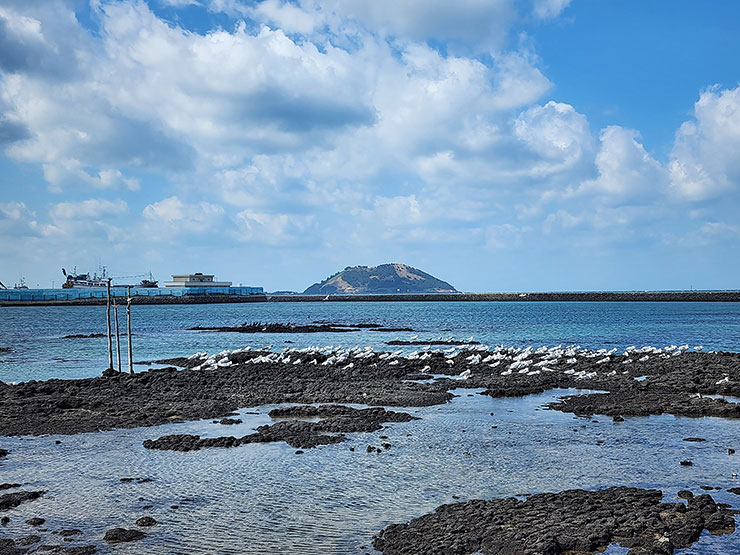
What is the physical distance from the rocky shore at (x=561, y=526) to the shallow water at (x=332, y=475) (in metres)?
0.39

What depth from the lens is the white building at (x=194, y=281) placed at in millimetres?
161250

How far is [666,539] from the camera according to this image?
880cm

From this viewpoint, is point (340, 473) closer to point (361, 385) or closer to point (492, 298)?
point (361, 385)

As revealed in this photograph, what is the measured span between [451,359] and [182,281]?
140910 mm

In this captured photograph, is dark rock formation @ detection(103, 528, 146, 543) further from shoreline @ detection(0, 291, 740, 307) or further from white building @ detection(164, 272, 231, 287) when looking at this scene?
white building @ detection(164, 272, 231, 287)

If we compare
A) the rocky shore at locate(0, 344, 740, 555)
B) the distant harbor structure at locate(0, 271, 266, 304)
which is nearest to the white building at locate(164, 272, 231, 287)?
the distant harbor structure at locate(0, 271, 266, 304)

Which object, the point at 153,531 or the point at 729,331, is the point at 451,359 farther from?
the point at 729,331

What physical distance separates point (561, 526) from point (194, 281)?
161 metres

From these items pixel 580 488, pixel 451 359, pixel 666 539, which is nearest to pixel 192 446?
pixel 580 488

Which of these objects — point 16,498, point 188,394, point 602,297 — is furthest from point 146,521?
point 602,297

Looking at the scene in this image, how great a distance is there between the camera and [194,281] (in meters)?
163

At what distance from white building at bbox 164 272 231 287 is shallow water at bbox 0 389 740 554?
149360 mm

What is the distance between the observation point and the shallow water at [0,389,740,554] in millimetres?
9906

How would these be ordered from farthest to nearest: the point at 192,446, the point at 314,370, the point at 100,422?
1. the point at 314,370
2. the point at 100,422
3. the point at 192,446
